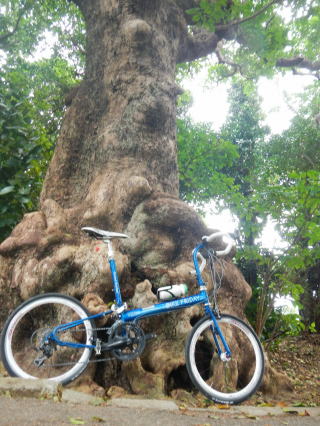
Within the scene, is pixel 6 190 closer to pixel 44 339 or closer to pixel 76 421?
pixel 44 339

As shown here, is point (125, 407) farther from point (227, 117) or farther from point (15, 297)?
point (227, 117)

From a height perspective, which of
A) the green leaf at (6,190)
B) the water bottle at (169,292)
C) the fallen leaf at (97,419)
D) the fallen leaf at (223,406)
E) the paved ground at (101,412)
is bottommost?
the fallen leaf at (97,419)

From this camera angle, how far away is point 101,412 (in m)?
2.59

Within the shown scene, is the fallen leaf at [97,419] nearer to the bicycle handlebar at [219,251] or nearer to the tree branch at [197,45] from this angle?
the bicycle handlebar at [219,251]

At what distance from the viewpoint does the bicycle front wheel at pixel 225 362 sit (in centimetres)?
322

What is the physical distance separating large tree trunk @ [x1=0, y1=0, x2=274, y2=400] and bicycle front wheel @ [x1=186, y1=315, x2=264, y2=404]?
12.2 inches

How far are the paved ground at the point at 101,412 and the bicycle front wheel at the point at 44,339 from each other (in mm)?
395

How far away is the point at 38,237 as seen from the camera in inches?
168

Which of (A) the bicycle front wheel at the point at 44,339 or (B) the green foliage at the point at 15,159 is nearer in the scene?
(A) the bicycle front wheel at the point at 44,339

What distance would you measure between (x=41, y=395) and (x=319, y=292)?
329 inches

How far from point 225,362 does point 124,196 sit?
2.24 meters

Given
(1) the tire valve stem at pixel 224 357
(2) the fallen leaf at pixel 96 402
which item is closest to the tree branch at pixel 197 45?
(1) the tire valve stem at pixel 224 357

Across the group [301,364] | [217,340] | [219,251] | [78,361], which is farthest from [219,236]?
[301,364]

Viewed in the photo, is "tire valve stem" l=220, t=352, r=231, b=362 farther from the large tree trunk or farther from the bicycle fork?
the large tree trunk
